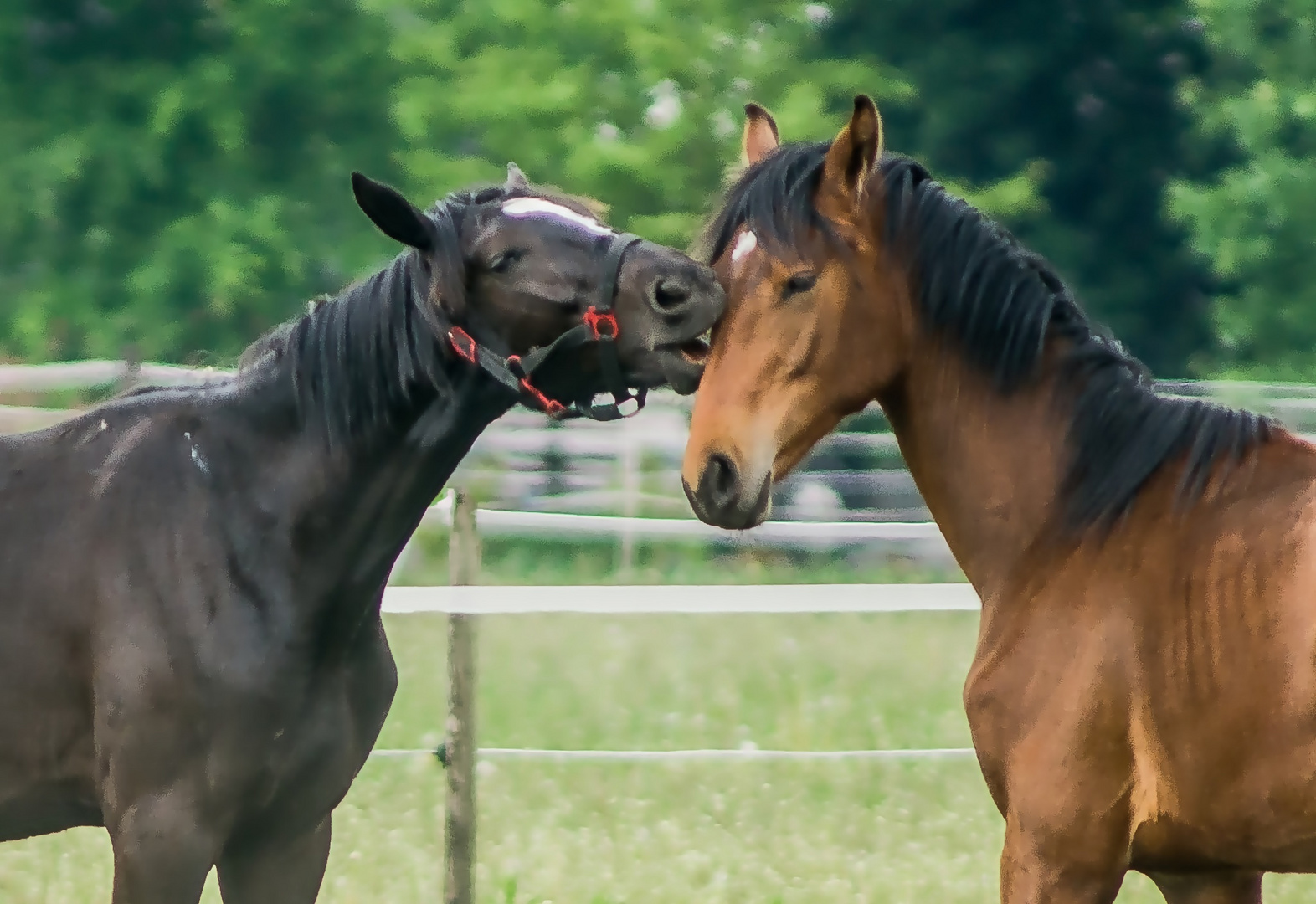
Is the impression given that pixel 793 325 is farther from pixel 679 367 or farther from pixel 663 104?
pixel 663 104

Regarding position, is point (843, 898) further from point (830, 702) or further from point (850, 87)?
point (850, 87)

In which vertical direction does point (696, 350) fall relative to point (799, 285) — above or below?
below

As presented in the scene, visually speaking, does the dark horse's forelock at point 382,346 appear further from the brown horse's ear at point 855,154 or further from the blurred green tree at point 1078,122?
the blurred green tree at point 1078,122

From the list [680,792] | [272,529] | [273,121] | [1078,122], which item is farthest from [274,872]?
[1078,122]

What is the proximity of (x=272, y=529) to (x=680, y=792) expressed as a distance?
10.7 feet

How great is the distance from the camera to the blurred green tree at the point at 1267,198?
597 inches

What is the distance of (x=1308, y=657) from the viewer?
2518 millimetres

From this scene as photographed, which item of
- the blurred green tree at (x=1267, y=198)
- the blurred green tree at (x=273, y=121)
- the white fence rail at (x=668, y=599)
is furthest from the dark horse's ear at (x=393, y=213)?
the blurred green tree at (x=1267, y=198)

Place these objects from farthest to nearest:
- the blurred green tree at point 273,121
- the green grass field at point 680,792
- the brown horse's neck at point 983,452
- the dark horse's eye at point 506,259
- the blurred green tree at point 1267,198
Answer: the blurred green tree at point 273,121 → the blurred green tree at point 1267,198 → the green grass field at point 680,792 → the dark horse's eye at point 506,259 → the brown horse's neck at point 983,452

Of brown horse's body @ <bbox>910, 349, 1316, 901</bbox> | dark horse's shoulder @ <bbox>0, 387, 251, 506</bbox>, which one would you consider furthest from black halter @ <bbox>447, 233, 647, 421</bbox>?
brown horse's body @ <bbox>910, 349, 1316, 901</bbox>

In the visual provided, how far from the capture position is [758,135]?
3281 mm

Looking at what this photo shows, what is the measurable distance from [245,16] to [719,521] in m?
16.4

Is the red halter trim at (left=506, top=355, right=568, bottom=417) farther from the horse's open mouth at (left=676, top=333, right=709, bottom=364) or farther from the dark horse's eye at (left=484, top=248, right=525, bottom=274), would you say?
the horse's open mouth at (left=676, top=333, right=709, bottom=364)

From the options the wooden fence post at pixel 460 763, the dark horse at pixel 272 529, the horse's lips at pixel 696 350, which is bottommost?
the wooden fence post at pixel 460 763
